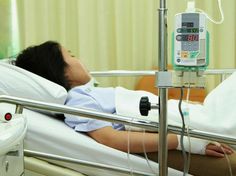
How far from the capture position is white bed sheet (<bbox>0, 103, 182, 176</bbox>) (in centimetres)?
125

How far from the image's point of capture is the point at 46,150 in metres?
1.32

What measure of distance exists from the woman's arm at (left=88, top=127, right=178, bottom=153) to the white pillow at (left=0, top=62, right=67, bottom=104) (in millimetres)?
253

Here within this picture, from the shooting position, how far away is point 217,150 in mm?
1257

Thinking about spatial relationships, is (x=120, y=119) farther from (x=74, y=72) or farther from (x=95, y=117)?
(x=74, y=72)

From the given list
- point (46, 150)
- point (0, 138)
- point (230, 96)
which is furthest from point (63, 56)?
point (0, 138)

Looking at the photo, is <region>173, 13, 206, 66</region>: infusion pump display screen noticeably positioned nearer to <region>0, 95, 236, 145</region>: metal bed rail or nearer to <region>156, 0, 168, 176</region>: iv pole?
<region>156, 0, 168, 176</region>: iv pole

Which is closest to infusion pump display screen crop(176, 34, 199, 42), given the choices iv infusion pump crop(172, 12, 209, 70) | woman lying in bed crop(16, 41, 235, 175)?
iv infusion pump crop(172, 12, 209, 70)

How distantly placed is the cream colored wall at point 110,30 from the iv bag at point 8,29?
0.22ft

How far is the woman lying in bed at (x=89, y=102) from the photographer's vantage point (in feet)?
4.09

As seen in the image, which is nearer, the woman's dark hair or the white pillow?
the white pillow

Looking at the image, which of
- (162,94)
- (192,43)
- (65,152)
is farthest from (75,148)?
(192,43)

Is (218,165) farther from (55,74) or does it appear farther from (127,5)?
(127,5)

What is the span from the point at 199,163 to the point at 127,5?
6.11ft

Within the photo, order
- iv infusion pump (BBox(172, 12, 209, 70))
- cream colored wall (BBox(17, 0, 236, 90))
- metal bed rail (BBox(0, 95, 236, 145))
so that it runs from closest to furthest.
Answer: iv infusion pump (BBox(172, 12, 209, 70)) → metal bed rail (BBox(0, 95, 236, 145)) → cream colored wall (BBox(17, 0, 236, 90))
